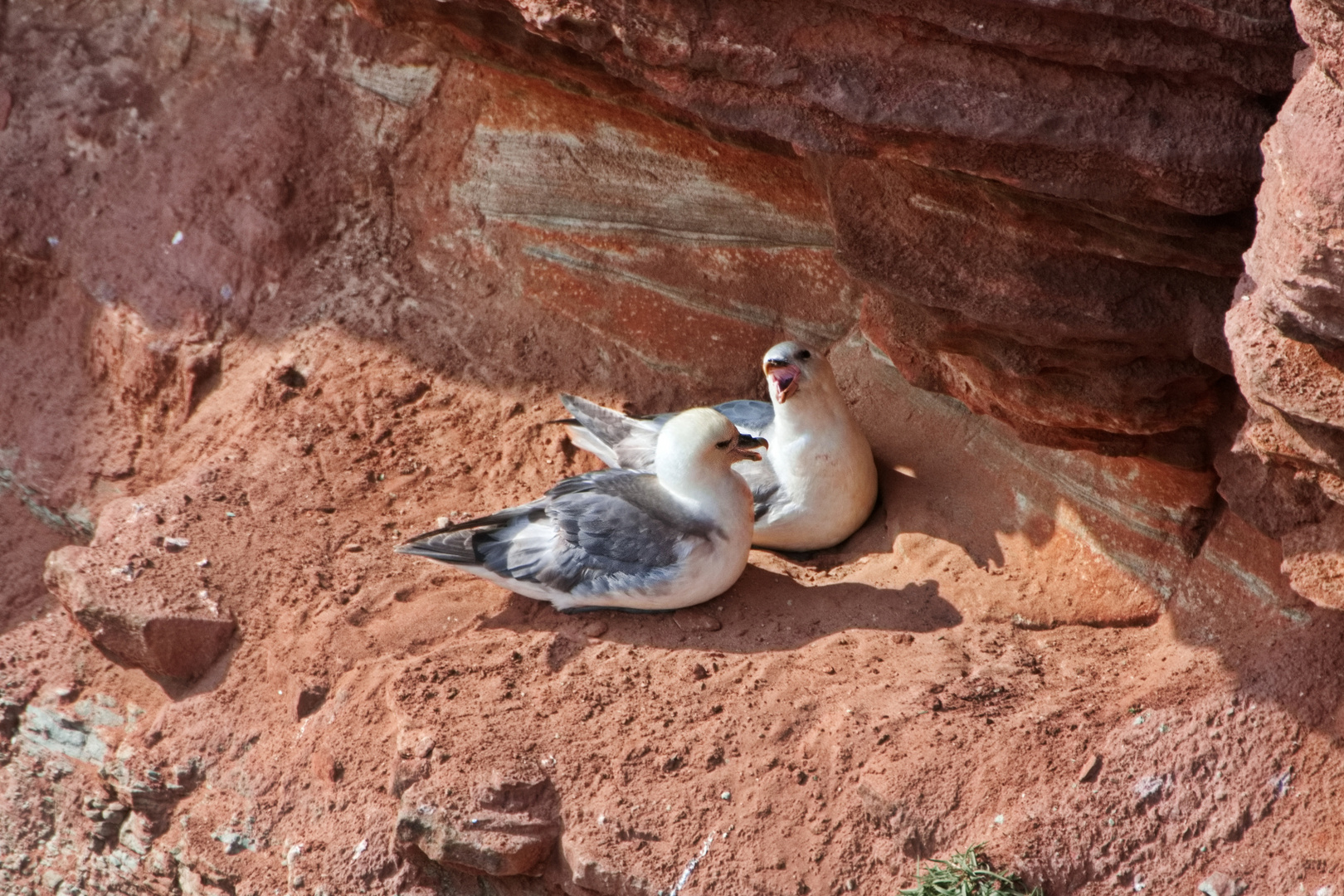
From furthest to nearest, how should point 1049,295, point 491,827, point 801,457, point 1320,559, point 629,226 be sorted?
point 629,226, point 801,457, point 491,827, point 1049,295, point 1320,559

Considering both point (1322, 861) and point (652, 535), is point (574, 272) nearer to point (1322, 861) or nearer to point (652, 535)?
point (652, 535)

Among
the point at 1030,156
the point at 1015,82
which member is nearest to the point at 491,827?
the point at 1030,156

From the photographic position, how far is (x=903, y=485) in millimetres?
4934

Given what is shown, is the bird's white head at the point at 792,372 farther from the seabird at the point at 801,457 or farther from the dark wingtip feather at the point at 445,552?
the dark wingtip feather at the point at 445,552

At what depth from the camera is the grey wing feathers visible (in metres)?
5.01

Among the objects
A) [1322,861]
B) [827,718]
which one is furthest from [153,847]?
[1322,861]

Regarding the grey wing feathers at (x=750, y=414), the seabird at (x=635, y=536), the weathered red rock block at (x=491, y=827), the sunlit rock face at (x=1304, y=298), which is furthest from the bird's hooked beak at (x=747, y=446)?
the sunlit rock face at (x=1304, y=298)

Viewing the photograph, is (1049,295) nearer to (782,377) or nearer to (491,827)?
(782,377)

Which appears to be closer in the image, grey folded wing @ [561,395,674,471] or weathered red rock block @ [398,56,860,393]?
grey folded wing @ [561,395,674,471]

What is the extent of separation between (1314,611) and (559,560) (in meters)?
2.29

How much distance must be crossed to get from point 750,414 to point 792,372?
533mm

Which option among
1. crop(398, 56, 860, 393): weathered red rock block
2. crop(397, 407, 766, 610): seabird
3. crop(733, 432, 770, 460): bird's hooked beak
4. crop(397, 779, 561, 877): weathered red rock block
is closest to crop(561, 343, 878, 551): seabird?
crop(733, 432, 770, 460): bird's hooked beak

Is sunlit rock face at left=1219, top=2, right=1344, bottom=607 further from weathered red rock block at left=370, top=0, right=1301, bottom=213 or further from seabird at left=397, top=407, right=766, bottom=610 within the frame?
seabird at left=397, top=407, right=766, bottom=610

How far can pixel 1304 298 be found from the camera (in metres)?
2.43
